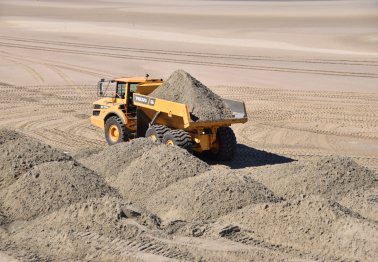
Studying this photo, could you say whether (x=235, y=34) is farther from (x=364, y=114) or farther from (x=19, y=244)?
(x=19, y=244)

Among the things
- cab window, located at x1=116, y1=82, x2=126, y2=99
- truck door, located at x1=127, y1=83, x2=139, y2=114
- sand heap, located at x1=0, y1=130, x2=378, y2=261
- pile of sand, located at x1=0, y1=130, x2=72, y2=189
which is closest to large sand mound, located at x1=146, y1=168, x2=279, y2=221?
sand heap, located at x1=0, y1=130, x2=378, y2=261

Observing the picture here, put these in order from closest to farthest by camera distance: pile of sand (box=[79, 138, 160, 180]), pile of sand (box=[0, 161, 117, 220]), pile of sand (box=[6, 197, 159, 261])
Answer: pile of sand (box=[6, 197, 159, 261]) → pile of sand (box=[0, 161, 117, 220]) → pile of sand (box=[79, 138, 160, 180])

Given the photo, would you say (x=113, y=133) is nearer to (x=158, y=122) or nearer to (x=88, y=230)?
(x=158, y=122)

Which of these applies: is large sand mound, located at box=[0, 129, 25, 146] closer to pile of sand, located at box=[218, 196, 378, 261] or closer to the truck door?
the truck door

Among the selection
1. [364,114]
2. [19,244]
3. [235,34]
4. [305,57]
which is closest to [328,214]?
[19,244]

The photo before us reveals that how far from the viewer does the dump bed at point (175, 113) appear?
15117 mm

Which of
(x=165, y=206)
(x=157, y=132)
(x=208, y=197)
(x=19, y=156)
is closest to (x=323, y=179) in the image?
(x=208, y=197)

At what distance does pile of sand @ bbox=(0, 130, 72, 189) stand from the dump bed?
9.21 ft

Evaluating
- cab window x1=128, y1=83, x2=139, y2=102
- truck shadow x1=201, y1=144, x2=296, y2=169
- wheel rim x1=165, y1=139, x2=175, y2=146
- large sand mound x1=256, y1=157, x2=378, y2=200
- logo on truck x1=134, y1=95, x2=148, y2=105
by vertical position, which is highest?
cab window x1=128, y1=83, x2=139, y2=102

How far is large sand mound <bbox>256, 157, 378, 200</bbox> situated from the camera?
13.3m

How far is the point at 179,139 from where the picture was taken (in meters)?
15.2

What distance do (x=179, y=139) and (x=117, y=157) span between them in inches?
60.8

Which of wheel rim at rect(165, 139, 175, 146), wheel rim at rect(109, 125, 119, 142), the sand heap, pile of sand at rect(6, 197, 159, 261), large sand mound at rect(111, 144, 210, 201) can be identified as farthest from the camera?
wheel rim at rect(109, 125, 119, 142)

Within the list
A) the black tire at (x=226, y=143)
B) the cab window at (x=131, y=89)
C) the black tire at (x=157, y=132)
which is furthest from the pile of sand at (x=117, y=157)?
the cab window at (x=131, y=89)
